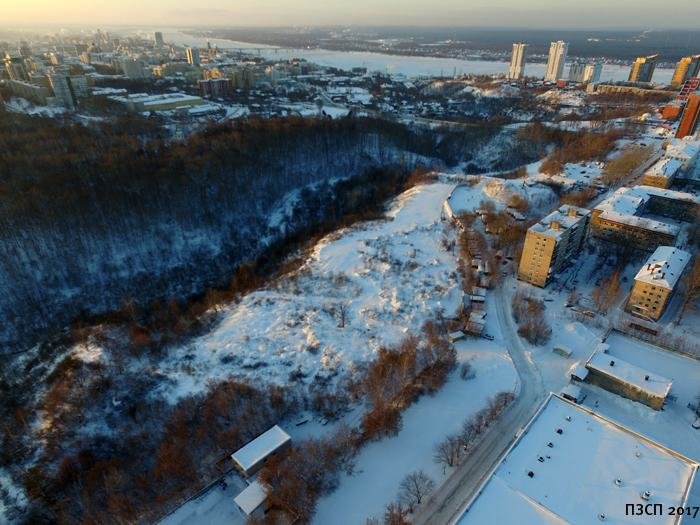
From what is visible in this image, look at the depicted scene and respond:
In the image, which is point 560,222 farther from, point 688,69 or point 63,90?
point 688,69

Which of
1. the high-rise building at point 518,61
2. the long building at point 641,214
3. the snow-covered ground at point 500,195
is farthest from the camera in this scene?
the high-rise building at point 518,61

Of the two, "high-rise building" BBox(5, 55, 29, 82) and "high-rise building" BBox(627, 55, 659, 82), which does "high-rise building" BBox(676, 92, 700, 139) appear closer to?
"high-rise building" BBox(627, 55, 659, 82)

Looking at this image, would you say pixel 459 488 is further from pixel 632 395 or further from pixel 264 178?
pixel 264 178

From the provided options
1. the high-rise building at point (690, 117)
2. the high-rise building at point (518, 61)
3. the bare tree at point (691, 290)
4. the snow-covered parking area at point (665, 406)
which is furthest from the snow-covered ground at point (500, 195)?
the high-rise building at point (518, 61)

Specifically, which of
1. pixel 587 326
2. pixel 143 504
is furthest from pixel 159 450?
pixel 587 326

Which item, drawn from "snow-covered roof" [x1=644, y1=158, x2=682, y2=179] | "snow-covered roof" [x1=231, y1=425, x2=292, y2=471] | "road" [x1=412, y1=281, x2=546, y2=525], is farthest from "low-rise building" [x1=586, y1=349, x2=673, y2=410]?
"snow-covered roof" [x1=644, y1=158, x2=682, y2=179]

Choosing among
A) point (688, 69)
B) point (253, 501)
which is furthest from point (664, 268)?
point (688, 69)

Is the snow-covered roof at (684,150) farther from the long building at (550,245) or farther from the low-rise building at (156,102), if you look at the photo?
the low-rise building at (156,102)
